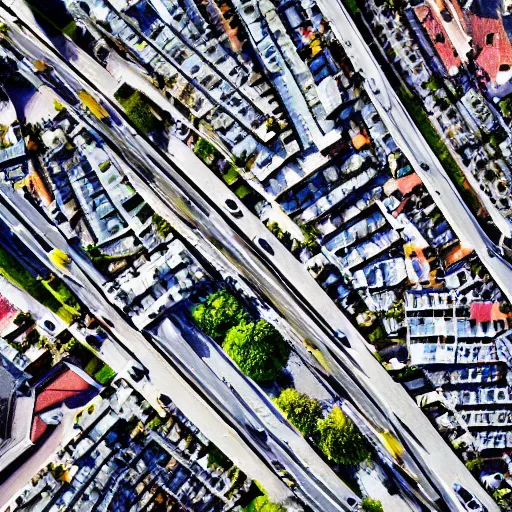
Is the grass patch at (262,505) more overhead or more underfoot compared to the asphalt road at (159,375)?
more underfoot

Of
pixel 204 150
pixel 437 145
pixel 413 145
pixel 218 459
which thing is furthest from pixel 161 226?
pixel 437 145

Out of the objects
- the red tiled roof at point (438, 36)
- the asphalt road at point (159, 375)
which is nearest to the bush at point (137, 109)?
the asphalt road at point (159, 375)

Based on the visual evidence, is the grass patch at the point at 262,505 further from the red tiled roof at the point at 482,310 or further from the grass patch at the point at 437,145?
the grass patch at the point at 437,145

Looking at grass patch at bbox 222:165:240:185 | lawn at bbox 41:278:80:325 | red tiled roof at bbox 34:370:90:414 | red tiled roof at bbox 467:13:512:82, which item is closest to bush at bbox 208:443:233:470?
red tiled roof at bbox 34:370:90:414

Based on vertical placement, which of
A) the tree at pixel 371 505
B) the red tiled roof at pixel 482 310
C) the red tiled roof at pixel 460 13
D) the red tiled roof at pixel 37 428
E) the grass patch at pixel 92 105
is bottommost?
the red tiled roof at pixel 37 428

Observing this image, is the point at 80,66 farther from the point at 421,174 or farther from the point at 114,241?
the point at 421,174

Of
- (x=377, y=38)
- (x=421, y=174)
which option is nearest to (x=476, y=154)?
(x=421, y=174)
